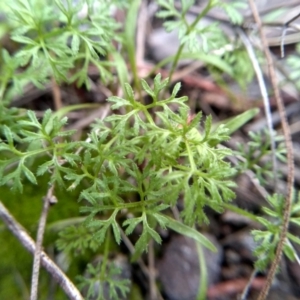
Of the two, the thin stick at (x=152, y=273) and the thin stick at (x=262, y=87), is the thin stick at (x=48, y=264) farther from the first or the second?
the thin stick at (x=262, y=87)

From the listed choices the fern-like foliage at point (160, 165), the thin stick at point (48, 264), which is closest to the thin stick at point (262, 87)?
the fern-like foliage at point (160, 165)

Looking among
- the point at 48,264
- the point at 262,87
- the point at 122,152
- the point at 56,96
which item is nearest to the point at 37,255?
the point at 48,264

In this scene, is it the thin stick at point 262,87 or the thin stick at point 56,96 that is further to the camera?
the thin stick at point 56,96

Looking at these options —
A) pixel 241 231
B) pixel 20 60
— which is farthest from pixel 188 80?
pixel 20 60

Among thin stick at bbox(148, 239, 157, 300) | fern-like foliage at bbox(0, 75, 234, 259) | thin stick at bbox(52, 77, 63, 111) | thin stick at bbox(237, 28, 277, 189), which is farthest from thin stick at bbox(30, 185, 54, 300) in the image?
thin stick at bbox(237, 28, 277, 189)

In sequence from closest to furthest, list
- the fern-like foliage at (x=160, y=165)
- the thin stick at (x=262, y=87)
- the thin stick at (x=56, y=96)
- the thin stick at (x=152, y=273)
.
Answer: the fern-like foliage at (x=160, y=165)
the thin stick at (x=262, y=87)
the thin stick at (x=152, y=273)
the thin stick at (x=56, y=96)

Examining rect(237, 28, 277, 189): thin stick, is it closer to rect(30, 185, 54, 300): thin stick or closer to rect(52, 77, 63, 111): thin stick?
rect(30, 185, 54, 300): thin stick

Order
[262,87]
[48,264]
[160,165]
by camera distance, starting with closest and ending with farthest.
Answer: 1. [160,165]
2. [48,264]
3. [262,87]

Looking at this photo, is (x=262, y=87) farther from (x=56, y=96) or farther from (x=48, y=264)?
(x=48, y=264)
